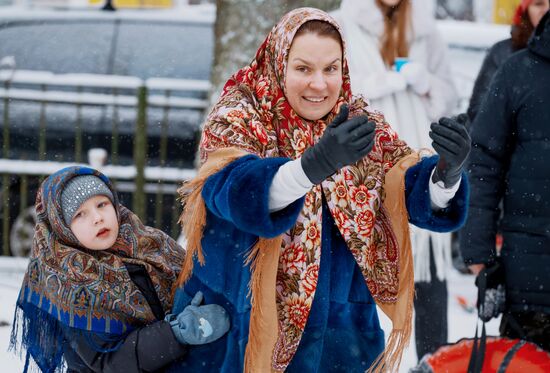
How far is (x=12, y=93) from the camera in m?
6.01

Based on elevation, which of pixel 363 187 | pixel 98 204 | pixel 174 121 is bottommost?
pixel 174 121

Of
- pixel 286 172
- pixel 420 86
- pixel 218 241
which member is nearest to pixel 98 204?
pixel 218 241

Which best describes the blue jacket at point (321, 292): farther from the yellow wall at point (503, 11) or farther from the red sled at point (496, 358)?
the yellow wall at point (503, 11)

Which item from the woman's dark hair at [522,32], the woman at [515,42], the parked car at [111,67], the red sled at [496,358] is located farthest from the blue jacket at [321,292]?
the parked car at [111,67]

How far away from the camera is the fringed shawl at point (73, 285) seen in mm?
2521

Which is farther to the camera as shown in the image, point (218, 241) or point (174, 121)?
point (174, 121)

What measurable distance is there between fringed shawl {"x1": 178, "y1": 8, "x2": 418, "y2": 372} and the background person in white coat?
5.30ft

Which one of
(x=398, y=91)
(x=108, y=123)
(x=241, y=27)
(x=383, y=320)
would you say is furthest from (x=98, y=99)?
(x=383, y=320)

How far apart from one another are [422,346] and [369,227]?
196 cm

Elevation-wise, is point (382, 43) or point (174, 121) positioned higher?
point (382, 43)

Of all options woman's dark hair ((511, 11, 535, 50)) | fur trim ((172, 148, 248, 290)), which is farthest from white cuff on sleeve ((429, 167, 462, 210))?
woman's dark hair ((511, 11, 535, 50))

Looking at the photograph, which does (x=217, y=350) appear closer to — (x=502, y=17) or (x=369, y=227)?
(x=369, y=227)

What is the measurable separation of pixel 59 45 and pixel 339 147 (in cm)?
496

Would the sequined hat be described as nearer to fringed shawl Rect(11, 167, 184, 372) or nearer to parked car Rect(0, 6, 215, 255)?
fringed shawl Rect(11, 167, 184, 372)
